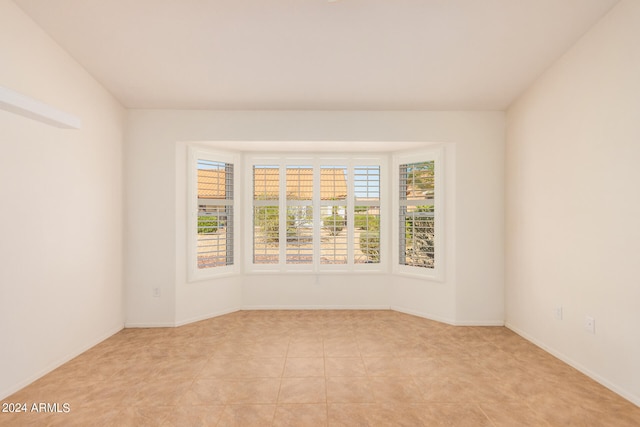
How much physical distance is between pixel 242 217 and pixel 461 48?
3.18 meters

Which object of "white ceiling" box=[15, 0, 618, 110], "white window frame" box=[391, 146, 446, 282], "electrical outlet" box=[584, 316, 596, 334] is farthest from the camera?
"white window frame" box=[391, 146, 446, 282]

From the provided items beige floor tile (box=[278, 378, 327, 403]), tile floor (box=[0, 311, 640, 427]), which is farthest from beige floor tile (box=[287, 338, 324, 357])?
beige floor tile (box=[278, 378, 327, 403])

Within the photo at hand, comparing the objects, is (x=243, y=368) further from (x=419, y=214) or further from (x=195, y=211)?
(x=419, y=214)

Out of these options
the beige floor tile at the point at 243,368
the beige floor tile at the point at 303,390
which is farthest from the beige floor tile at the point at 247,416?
the beige floor tile at the point at 243,368

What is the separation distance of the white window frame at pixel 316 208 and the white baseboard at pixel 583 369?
173 centimetres

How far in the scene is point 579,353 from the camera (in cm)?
265

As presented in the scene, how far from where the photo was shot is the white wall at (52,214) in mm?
2232

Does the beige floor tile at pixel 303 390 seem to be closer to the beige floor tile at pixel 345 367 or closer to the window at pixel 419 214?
the beige floor tile at pixel 345 367

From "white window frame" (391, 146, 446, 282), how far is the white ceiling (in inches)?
25.4

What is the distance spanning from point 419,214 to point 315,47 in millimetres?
2419

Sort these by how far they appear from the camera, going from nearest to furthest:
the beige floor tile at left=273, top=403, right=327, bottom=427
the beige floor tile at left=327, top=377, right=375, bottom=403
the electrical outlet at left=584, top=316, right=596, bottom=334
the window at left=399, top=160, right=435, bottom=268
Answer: the beige floor tile at left=273, top=403, right=327, bottom=427 < the beige floor tile at left=327, top=377, right=375, bottom=403 < the electrical outlet at left=584, top=316, right=596, bottom=334 < the window at left=399, top=160, right=435, bottom=268

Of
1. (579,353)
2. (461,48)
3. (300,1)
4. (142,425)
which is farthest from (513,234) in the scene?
(142,425)

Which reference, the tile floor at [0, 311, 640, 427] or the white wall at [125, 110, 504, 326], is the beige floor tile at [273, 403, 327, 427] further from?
the white wall at [125, 110, 504, 326]

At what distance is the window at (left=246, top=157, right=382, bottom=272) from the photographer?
440 cm
